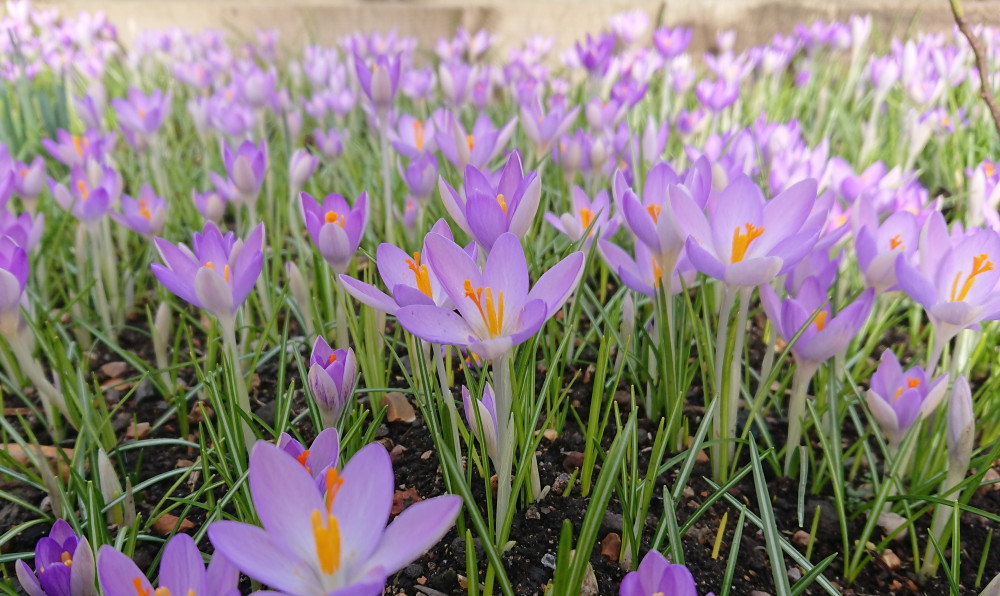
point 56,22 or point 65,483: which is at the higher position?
point 56,22

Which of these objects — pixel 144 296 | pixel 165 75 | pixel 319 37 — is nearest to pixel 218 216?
pixel 144 296

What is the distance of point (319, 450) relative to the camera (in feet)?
2.38

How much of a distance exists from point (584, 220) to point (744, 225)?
0.36 metres

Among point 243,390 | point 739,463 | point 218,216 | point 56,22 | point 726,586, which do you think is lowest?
point 739,463

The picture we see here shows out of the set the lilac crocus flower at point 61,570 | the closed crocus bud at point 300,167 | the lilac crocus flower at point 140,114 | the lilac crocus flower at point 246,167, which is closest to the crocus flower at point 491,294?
the lilac crocus flower at point 61,570

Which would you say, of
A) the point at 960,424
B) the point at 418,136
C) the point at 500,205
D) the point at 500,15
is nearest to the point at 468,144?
the point at 418,136

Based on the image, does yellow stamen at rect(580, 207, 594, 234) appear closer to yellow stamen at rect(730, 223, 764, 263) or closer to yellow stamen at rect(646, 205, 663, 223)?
yellow stamen at rect(646, 205, 663, 223)

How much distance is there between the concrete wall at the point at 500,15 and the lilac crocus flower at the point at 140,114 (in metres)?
2.50

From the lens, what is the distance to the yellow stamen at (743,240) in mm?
889

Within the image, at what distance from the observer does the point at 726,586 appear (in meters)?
0.78

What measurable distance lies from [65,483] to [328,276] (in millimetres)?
585

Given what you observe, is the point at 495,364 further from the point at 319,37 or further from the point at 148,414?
the point at 319,37

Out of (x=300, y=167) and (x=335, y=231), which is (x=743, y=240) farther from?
(x=300, y=167)

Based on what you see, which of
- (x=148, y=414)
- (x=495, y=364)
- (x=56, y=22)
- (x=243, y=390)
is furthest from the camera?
(x=56, y=22)
